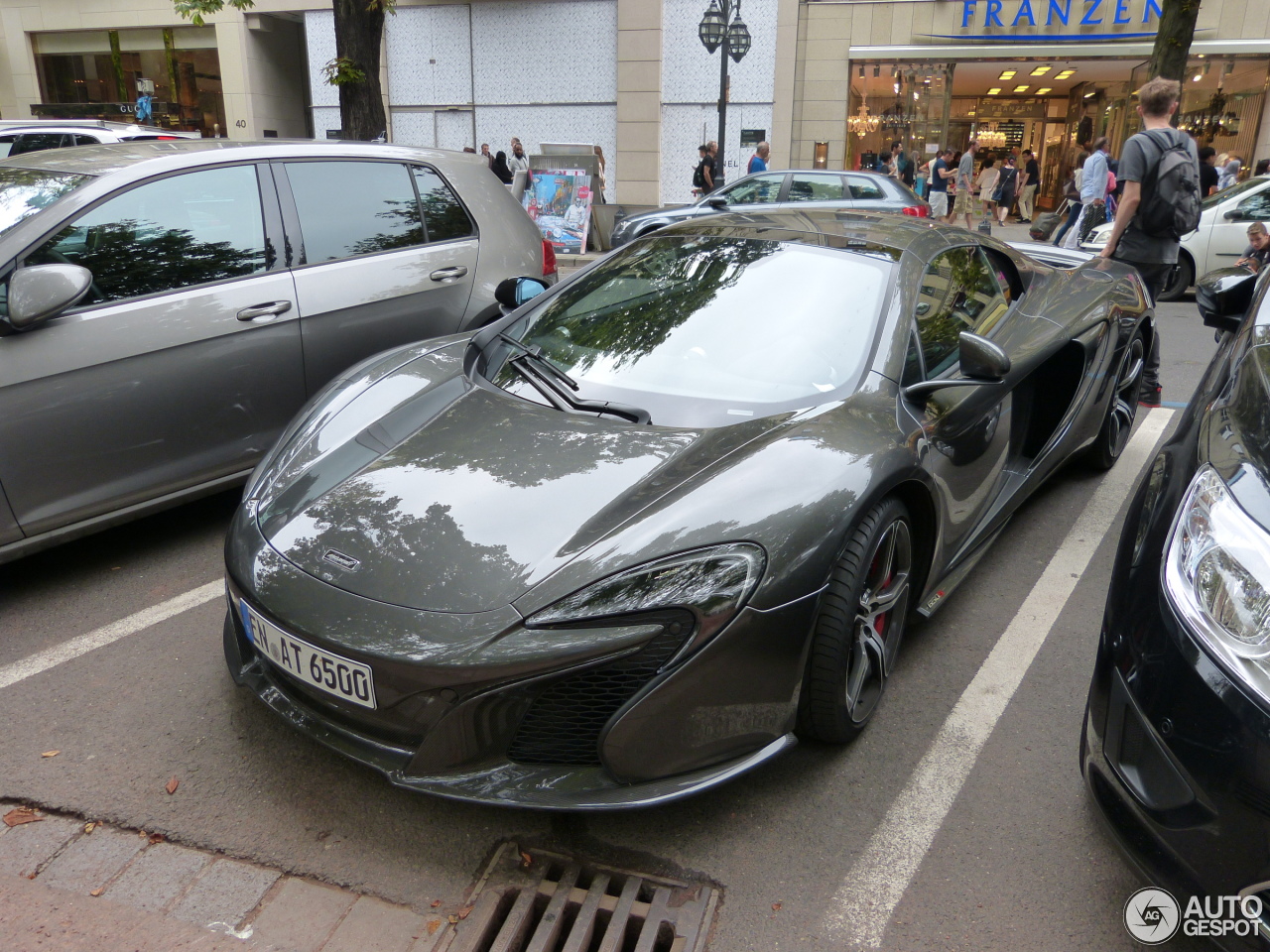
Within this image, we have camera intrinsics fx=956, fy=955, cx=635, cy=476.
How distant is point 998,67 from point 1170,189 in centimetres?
1610

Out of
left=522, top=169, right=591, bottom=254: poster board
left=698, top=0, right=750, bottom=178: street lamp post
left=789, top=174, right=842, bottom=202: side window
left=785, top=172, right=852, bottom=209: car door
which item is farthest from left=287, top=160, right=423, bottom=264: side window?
left=698, top=0, right=750, bottom=178: street lamp post

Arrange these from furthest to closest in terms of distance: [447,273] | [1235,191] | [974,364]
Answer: [1235,191], [447,273], [974,364]

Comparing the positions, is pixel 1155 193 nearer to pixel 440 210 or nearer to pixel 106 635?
pixel 440 210

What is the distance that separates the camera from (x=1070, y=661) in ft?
10.2

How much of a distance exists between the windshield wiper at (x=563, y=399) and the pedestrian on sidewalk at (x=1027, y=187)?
19.3 meters

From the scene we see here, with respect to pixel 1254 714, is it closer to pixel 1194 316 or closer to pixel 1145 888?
pixel 1145 888

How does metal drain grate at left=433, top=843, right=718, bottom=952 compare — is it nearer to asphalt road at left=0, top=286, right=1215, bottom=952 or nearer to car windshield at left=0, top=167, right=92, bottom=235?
asphalt road at left=0, top=286, right=1215, bottom=952

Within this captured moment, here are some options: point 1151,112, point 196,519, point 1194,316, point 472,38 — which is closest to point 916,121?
point 472,38

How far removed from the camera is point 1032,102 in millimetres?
21266

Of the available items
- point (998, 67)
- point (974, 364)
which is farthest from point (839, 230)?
point (998, 67)

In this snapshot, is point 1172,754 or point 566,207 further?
point 566,207

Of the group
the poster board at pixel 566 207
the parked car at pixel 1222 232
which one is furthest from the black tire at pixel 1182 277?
the poster board at pixel 566 207

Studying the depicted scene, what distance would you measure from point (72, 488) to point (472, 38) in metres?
19.5

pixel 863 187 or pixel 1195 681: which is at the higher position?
pixel 863 187
